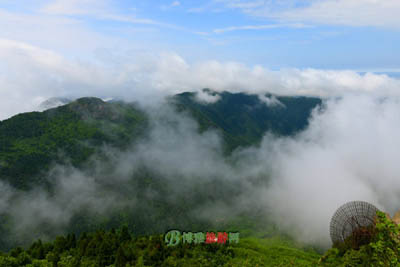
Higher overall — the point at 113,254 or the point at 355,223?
the point at 355,223

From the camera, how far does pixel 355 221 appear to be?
7781 cm

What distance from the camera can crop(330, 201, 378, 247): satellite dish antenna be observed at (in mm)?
73250

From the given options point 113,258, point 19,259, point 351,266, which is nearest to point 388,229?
point 351,266

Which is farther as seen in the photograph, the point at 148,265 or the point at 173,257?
the point at 173,257

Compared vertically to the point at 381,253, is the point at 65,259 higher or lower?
lower

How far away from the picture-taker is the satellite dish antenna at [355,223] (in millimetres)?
73250

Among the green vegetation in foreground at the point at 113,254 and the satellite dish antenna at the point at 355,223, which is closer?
the satellite dish antenna at the point at 355,223

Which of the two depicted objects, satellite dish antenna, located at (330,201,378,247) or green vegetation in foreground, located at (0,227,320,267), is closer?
satellite dish antenna, located at (330,201,378,247)

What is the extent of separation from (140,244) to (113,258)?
59.8 ft

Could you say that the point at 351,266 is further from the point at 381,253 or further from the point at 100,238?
the point at 100,238

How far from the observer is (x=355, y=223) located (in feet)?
256

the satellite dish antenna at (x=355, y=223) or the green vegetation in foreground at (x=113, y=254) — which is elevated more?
the satellite dish antenna at (x=355, y=223)

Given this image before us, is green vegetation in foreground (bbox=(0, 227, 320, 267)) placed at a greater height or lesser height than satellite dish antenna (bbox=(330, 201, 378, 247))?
lesser

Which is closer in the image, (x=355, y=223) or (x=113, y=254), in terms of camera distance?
(x=355, y=223)
